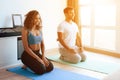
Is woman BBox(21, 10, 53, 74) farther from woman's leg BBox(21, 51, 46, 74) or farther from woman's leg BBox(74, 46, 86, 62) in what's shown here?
woman's leg BBox(74, 46, 86, 62)

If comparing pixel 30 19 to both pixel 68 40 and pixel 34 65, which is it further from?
pixel 68 40

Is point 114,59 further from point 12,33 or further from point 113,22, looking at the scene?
point 12,33

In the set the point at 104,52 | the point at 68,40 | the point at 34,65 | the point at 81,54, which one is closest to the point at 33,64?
the point at 34,65

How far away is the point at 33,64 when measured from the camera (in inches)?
119

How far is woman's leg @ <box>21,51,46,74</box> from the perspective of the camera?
299 cm

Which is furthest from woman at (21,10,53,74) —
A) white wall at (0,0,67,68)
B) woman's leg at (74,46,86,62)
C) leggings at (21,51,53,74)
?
woman's leg at (74,46,86,62)

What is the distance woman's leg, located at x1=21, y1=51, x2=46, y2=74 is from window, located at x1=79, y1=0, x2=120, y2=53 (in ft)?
6.87

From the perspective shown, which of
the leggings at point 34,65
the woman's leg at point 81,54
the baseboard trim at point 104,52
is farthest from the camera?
the baseboard trim at point 104,52

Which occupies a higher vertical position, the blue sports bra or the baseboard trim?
the blue sports bra

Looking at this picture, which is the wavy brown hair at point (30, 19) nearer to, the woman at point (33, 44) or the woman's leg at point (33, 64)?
the woman at point (33, 44)

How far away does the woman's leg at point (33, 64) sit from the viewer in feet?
9.82

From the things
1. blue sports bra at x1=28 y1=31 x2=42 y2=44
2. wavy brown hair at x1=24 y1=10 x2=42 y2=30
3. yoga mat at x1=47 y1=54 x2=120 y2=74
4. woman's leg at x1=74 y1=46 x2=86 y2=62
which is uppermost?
wavy brown hair at x1=24 y1=10 x2=42 y2=30

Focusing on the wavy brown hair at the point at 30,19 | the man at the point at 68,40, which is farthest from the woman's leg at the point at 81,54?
the wavy brown hair at the point at 30,19

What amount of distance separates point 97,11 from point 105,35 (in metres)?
0.60
